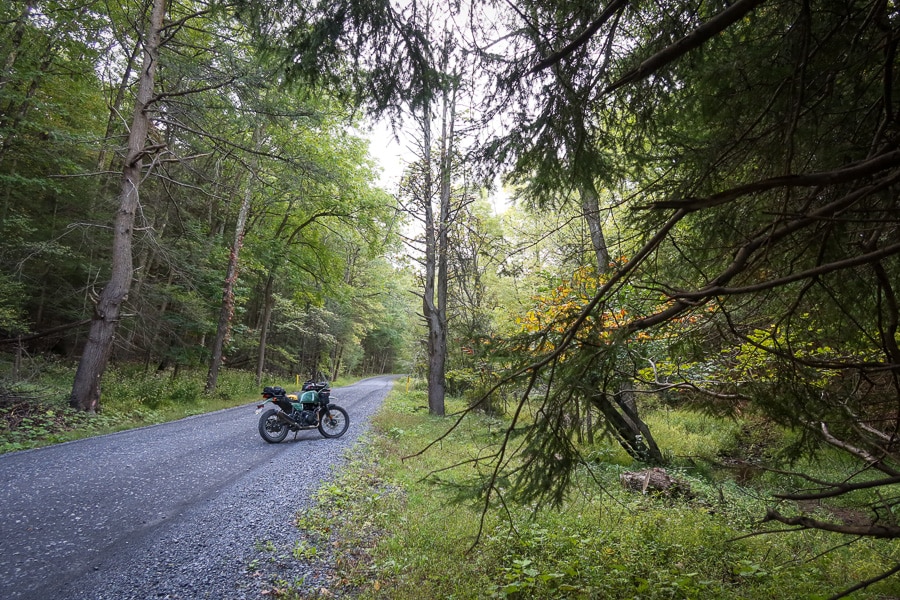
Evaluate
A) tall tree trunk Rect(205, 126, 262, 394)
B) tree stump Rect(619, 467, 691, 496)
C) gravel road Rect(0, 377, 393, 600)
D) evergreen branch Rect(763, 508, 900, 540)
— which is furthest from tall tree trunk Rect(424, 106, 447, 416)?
evergreen branch Rect(763, 508, 900, 540)

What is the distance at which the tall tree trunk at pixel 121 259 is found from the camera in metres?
7.77

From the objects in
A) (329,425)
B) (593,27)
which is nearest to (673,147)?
(593,27)

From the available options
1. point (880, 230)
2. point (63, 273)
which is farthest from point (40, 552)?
point (63, 273)

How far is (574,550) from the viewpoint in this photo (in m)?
3.28

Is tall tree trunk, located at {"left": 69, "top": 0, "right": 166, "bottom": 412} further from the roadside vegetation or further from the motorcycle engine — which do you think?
the motorcycle engine

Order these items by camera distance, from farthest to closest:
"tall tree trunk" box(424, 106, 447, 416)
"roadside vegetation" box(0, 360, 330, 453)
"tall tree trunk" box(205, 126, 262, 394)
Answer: "tall tree trunk" box(205, 126, 262, 394), "tall tree trunk" box(424, 106, 447, 416), "roadside vegetation" box(0, 360, 330, 453)

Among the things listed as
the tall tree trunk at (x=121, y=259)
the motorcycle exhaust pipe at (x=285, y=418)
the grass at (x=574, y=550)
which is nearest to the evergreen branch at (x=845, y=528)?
the grass at (x=574, y=550)

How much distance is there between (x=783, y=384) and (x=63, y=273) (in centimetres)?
1718

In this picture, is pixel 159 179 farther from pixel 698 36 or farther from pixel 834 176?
pixel 834 176

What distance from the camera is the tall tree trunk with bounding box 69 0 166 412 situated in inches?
306

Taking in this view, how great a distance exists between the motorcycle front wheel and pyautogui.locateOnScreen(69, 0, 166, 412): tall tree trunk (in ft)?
11.7

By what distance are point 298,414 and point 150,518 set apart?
12.7 feet

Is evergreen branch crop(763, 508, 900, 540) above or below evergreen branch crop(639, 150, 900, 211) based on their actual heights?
below

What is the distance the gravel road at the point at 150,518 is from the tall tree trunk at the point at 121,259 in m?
2.05
